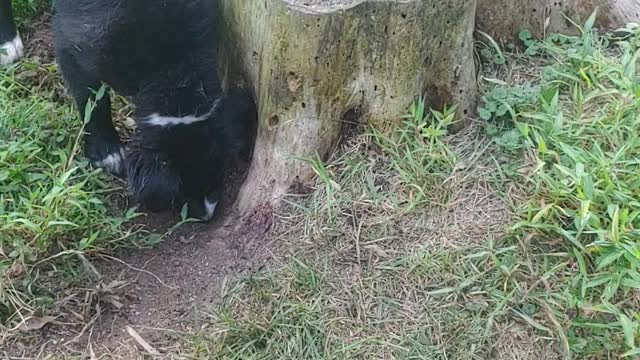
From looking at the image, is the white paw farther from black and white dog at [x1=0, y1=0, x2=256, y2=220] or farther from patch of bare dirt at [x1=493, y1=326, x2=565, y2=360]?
patch of bare dirt at [x1=493, y1=326, x2=565, y2=360]

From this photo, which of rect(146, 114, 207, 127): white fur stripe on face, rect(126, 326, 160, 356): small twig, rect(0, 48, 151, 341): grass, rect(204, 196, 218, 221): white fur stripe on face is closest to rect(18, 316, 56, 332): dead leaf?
rect(0, 48, 151, 341): grass

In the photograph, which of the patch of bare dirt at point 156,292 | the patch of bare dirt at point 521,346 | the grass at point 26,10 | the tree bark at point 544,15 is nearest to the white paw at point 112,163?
the patch of bare dirt at point 156,292

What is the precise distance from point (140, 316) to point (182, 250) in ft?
1.12

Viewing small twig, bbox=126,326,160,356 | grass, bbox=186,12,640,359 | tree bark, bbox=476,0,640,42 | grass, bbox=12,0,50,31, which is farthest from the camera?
grass, bbox=12,0,50,31

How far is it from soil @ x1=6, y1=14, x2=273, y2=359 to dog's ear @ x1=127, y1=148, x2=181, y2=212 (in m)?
0.10

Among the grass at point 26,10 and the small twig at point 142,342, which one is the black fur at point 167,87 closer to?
the small twig at point 142,342

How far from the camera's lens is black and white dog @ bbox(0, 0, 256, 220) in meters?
3.02

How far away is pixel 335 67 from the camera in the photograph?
2738 mm

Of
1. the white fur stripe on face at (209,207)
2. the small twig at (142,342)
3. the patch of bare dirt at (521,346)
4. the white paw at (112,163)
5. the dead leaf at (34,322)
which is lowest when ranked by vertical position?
the small twig at (142,342)

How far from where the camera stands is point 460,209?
2717 millimetres

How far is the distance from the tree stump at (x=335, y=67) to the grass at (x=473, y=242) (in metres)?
0.08

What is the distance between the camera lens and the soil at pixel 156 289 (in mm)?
2631

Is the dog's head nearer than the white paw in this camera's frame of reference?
Yes

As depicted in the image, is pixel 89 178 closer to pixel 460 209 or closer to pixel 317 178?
pixel 317 178
